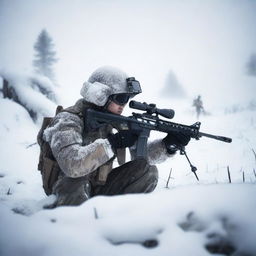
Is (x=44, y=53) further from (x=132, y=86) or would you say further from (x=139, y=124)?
(x=139, y=124)

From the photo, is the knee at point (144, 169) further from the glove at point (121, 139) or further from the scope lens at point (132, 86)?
the scope lens at point (132, 86)

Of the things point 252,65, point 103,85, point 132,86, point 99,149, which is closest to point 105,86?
point 103,85

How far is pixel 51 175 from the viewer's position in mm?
2740

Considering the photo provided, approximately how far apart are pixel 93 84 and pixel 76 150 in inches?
33.7

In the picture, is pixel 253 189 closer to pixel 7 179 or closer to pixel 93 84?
pixel 93 84

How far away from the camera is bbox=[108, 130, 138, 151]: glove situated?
268 cm

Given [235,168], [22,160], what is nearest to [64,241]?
[235,168]

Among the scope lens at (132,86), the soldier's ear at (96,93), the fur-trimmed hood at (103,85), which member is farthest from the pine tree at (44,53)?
the soldier's ear at (96,93)

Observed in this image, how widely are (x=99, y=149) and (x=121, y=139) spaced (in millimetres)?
278

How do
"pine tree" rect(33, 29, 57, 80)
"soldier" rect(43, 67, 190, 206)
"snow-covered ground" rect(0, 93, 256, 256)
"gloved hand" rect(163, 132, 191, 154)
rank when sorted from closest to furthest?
"snow-covered ground" rect(0, 93, 256, 256), "soldier" rect(43, 67, 190, 206), "gloved hand" rect(163, 132, 191, 154), "pine tree" rect(33, 29, 57, 80)

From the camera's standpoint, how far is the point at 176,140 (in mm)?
3156

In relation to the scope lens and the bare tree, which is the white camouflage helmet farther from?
the bare tree

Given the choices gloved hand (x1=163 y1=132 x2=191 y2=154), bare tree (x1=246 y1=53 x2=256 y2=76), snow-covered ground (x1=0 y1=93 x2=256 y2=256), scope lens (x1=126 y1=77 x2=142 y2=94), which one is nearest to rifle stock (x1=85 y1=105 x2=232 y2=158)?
gloved hand (x1=163 y1=132 x2=191 y2=154)

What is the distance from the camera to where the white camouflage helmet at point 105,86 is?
2875 millimetres
